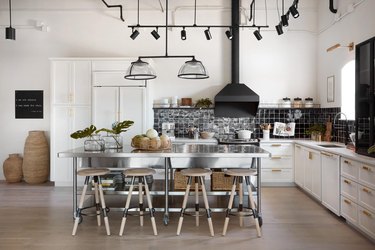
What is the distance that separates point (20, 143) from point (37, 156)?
78cm

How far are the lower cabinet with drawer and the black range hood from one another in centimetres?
265

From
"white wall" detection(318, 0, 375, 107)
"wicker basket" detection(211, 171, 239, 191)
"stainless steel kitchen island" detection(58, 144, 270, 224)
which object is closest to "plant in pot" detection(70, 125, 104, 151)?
"stainless steel kitchen island" detection(58, 144, 270, 224)

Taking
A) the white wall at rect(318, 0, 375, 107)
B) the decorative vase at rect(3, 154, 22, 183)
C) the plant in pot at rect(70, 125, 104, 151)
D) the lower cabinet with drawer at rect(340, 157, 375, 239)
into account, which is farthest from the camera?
the decorative vase at rect(3, 154, 22, 183)

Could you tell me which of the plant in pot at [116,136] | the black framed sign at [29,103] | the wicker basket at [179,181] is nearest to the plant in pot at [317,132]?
the wicker basket at [179,181]

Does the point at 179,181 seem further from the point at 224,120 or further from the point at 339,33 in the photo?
the point at 339,33

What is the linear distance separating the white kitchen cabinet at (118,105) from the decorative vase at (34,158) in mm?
1290

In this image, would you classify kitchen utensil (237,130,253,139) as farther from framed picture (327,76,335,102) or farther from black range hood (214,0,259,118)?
framed picture (327,76,335,102)

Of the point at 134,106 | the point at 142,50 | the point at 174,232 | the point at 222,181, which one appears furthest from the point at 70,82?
the point at 174,232

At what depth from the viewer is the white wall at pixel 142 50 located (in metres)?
6.82

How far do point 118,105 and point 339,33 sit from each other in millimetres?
4137

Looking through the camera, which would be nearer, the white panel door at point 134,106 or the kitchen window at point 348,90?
the kitchen window at point 348,90

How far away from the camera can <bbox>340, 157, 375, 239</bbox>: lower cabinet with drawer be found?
11.1 feet

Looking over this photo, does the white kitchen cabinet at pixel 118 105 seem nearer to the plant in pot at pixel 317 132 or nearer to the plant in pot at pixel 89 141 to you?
the plant in pot at pixel 89 141

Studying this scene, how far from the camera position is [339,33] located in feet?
18.7
